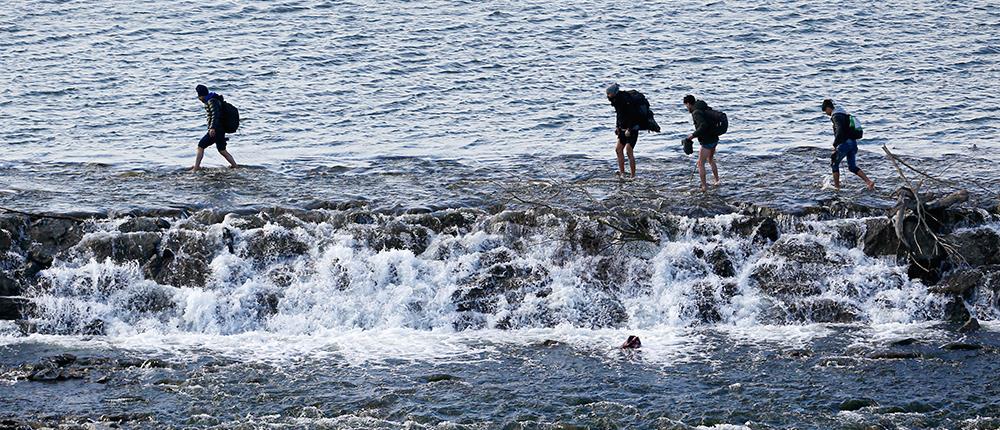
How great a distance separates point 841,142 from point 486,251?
20.7ft

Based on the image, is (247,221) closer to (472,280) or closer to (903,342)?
(472,280)

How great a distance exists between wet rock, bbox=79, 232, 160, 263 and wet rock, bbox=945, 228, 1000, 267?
40.4 feet

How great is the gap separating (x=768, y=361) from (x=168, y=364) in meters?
8.04

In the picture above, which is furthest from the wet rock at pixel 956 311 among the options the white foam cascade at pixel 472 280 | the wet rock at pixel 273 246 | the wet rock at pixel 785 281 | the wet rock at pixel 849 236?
the wet rock at pixel 273 246

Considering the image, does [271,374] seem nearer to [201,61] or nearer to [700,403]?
[700,403]

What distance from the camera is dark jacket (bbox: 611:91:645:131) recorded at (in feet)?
78.1

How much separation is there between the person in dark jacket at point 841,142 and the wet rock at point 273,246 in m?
8.76

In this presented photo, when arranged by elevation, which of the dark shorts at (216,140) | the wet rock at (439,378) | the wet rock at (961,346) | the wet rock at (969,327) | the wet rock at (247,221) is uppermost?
the dark shorts at (216,140)

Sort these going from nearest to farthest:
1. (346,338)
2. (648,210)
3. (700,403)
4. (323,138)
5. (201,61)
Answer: (700,403)
(346,338)
(648,210)
(323,138)
(201,61)

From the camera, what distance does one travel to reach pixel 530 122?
31438 mm

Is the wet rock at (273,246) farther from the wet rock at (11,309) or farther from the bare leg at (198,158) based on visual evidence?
the bare leg at (198,158)

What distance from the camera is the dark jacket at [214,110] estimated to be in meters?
25.5

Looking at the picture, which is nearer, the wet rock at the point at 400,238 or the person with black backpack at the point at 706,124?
the wet rock at the point at 400,238

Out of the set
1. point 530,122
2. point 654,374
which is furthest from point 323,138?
point 654,374
